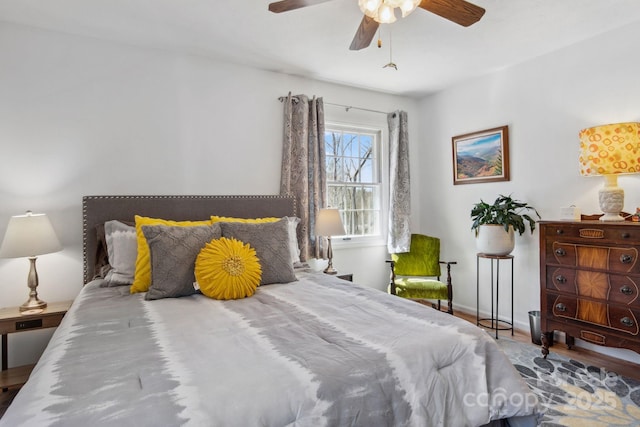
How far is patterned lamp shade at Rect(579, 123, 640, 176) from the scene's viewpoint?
2.43 m

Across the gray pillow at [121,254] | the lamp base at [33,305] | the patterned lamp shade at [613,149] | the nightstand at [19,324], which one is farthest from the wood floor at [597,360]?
the lamp base at [33,305]

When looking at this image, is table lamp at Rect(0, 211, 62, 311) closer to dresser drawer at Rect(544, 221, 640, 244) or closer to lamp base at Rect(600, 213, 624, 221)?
dresser drawer at Rect(544, 221, 640, 244)

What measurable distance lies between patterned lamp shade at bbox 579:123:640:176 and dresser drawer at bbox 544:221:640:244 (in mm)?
391

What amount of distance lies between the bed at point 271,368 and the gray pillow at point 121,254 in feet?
1.19

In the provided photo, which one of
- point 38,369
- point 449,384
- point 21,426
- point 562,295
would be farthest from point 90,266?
point 562,295

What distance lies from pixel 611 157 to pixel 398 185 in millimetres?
2065

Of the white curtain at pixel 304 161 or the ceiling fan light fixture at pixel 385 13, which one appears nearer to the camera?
the ceiling fan light fixture at pixel 385 13

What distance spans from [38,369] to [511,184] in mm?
3828

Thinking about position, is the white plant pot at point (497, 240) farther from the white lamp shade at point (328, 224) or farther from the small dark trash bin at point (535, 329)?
the white lamp shade at point (328, 224)

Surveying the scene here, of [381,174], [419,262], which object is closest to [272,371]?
[419,262]

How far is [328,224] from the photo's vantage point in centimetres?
330

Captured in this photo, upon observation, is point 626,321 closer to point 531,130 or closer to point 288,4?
point 531,130

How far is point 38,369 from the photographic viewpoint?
1172mm

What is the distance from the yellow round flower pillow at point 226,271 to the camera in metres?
2.03
